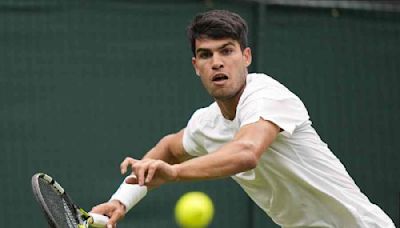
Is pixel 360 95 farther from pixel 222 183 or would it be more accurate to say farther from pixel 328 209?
pixel 328 209

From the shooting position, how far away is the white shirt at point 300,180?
145 inches

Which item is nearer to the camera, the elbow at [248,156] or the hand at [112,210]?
the elbow at [248,156]

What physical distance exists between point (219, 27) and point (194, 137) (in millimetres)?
638

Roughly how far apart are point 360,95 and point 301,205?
2.88 m

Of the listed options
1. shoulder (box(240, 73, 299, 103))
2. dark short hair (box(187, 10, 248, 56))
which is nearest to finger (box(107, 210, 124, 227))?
shoulder (box(240, 73, 299, 103))

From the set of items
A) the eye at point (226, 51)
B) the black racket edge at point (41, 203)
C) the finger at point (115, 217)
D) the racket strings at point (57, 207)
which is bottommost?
the finger at point (115, 217)

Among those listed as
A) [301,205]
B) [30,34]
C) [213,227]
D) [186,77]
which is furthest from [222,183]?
[301,205]

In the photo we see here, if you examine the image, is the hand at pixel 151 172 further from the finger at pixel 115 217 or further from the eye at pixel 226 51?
the eye at pixel 226 51

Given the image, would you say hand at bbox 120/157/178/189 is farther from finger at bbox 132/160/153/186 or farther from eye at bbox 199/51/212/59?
eye at bbox 199/51/212/59

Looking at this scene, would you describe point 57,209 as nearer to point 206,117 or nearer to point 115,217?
point 115,217

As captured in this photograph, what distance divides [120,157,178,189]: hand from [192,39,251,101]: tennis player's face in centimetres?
92

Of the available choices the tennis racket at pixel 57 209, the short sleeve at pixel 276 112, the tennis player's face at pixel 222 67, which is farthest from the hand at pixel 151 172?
the tennis player's face at pixel 222 67

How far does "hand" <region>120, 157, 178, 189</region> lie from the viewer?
2.86 m

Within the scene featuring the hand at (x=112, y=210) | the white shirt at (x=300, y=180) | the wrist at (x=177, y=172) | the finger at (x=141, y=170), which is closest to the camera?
the finger at (x=141, y=170)
